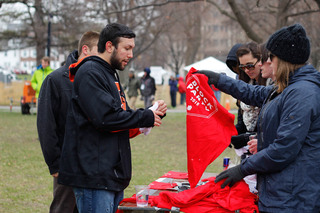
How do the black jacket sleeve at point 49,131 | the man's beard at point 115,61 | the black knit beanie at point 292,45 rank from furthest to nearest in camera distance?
the black jacket sleeve at point 49,131 < the man's beard at point 115,61 < the black knit beanie at point 292,45

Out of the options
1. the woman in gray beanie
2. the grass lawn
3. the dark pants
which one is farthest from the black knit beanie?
the grass lawn

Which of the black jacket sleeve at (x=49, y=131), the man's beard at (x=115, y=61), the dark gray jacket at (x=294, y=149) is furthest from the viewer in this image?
the black jacket sleeve at (x=49, y=131)

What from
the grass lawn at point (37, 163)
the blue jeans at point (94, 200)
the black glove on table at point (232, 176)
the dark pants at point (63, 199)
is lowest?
the grass lawn at point (37, 163)

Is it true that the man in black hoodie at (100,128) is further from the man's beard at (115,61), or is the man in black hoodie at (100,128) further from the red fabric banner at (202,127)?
the red fabric banner at (202,127)

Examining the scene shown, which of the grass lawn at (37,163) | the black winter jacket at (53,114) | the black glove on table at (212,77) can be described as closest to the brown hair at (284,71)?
the black glove on table at (212,77)

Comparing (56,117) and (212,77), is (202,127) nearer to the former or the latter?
(212,77)

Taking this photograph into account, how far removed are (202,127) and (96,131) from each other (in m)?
0.98

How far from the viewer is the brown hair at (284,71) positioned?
3.01 metres

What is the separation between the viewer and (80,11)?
24625 millimetres

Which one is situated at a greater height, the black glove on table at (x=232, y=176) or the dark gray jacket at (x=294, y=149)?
the dark gray jacket at (x=294, y=149)

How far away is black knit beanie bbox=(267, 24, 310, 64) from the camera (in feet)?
9.77

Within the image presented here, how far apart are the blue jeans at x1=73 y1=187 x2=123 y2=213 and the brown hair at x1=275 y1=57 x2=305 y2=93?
148 cm

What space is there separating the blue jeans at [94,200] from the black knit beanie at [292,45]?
5.27 feet

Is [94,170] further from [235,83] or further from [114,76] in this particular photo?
[235,83]
